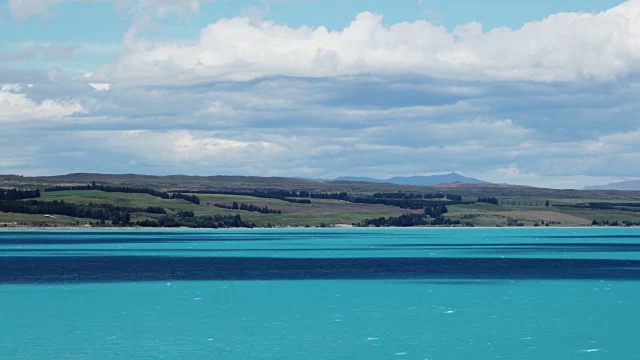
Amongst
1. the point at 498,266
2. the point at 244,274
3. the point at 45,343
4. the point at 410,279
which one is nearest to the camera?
the point at 45,343

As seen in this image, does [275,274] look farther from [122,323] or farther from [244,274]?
[122,323]

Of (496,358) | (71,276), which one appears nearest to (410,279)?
(71,276)

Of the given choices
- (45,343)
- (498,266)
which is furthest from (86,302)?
(498,266)

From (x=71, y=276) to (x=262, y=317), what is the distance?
3833 cm

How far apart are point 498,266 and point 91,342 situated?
68451mm

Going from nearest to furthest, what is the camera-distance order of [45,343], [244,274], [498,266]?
[45,343] < [244,274] < [498,266]

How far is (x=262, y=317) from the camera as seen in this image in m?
60.3

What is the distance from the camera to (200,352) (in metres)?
48.1

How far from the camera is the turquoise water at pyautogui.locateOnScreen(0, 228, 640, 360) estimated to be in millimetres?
48906

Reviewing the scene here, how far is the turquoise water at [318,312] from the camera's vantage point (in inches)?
Answer: 1925

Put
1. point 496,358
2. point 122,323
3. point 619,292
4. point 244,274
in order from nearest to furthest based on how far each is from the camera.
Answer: point 496,358 → point 122,323 → point 619,292 → point 244,274

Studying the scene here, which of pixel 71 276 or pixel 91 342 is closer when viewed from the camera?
pixel 91 342

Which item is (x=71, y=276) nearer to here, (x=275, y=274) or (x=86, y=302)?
(x=275, y=274)

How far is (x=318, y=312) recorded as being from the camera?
207 ft
